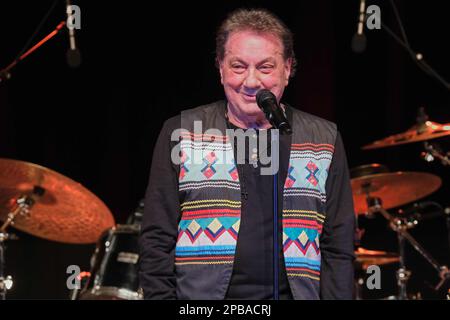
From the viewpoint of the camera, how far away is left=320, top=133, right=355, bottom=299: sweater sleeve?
7.43 feet

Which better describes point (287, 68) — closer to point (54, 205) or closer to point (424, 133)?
point (424, 133)

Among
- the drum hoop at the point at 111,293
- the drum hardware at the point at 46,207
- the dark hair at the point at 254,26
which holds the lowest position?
the drum hoop at the point at 111,293

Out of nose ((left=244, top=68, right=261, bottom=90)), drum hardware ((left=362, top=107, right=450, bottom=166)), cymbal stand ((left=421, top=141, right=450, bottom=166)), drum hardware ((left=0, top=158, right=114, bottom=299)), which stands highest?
drum hardware ((left=362, top=107, right=450, bottom=166))

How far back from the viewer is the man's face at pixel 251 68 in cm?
230

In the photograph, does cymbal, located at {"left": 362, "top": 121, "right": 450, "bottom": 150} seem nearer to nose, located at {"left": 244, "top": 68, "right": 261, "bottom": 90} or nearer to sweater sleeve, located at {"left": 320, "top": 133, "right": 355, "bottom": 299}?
sweater sleeve, located at {"left": 320, "top": 133, "right": 355, "bottom": 299}

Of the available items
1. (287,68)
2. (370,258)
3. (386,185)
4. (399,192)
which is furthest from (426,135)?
(287,68)

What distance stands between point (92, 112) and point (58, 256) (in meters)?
1.08

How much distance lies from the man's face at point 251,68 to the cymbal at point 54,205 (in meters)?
1.82

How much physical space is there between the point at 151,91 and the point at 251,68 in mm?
3133

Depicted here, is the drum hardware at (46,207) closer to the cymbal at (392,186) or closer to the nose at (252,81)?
the cymbal at (392,186)

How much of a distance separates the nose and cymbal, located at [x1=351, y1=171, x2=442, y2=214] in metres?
2.10

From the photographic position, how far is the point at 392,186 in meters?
4.55

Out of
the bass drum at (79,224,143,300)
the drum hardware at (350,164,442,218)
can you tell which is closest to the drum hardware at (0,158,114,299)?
the bass drum at (79,224,143,300)

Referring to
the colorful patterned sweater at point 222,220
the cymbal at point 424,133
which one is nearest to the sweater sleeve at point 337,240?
the colorful patterned sweater at point 222,220
